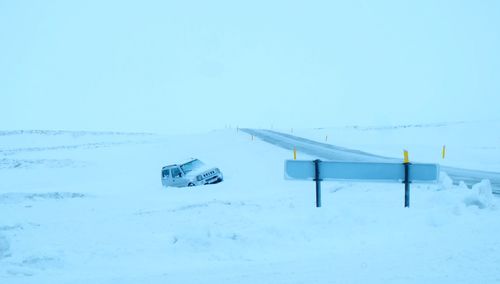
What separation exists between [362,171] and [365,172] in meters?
0.06

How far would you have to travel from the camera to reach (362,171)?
8.40 m

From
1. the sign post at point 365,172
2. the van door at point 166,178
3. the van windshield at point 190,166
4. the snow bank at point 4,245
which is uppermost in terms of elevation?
the sign post at point 365,172

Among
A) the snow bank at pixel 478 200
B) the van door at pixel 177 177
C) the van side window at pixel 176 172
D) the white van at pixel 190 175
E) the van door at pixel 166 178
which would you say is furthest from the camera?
the van door at pixel 166 178

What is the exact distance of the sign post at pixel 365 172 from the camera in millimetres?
8117

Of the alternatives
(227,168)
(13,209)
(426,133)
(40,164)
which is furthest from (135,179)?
(426,133)

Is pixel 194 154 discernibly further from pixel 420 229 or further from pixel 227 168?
pixel 420 229

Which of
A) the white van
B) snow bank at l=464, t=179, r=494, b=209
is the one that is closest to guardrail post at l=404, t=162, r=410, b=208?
snow bank at l=464, t=179, r=494, b=209

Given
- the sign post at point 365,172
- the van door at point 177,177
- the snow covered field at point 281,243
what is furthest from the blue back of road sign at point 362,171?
the van door at point 177,177

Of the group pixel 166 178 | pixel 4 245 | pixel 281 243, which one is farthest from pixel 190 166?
pixel 281 243

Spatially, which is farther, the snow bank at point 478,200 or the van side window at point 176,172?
the van side window at point 176,172

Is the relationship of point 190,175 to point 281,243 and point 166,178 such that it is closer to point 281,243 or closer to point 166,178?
point 166,178

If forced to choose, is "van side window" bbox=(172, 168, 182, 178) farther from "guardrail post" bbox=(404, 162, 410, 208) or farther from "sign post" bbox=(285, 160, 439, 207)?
"guardrail post" bbox=(404, 162, 410, 208)

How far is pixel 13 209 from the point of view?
1463 centimetres

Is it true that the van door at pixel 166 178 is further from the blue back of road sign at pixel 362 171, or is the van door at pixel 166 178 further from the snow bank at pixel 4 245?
the snow bank at pixel 4 245
